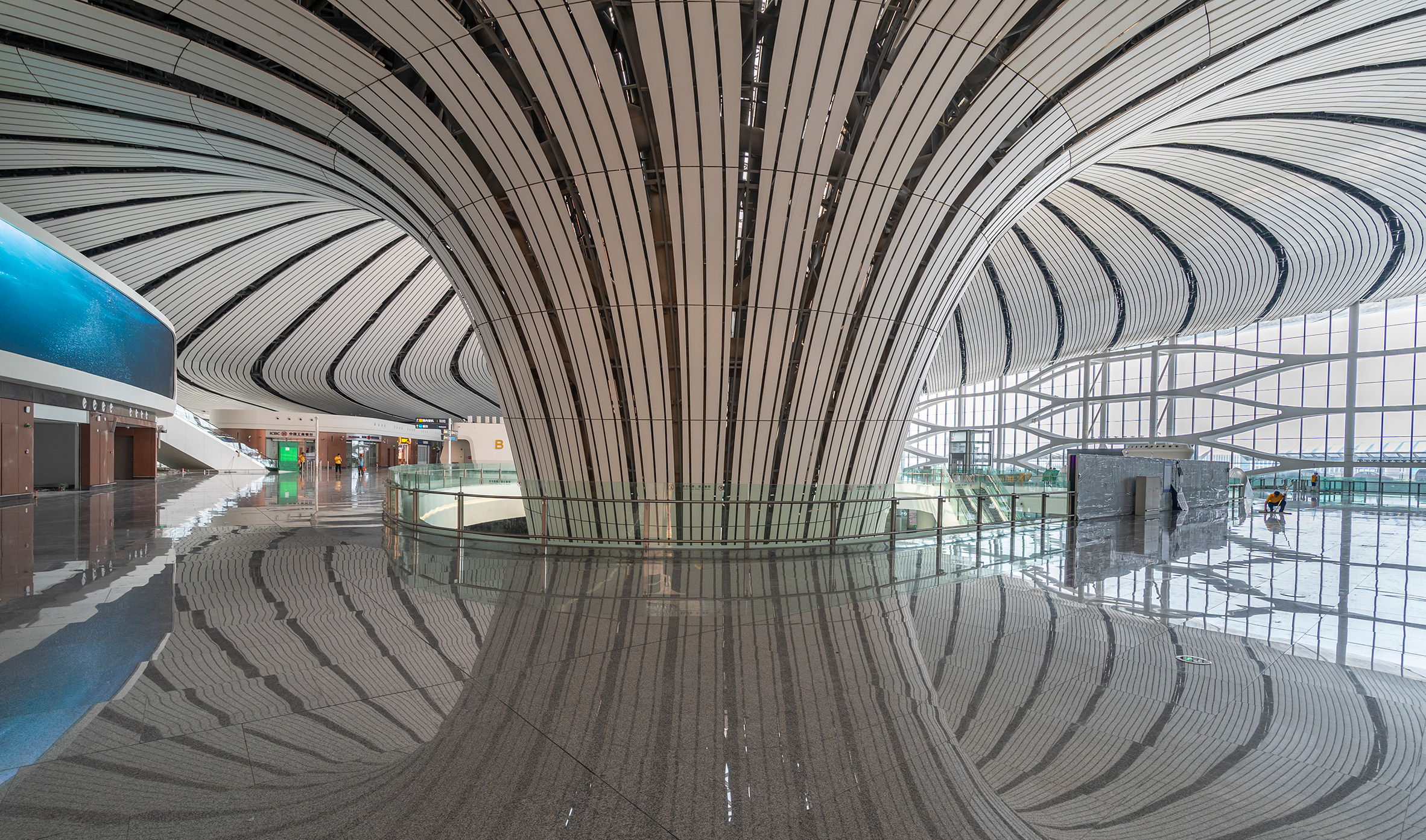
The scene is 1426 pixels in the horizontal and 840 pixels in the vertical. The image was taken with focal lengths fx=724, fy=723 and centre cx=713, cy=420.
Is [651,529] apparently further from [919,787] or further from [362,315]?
[362,315]

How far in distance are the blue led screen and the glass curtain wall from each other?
119ft

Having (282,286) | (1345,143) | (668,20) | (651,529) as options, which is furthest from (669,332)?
(282,286)

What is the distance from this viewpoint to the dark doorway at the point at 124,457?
23922mm

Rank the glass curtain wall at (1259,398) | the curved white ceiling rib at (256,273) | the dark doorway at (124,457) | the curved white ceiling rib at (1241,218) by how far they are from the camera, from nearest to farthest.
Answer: the curved white ceiling rib at (1241,218)
the curved white ceiling rib at (256,273)
the dark doorway at (124,457)
the glass curtain wall at (1259,398)

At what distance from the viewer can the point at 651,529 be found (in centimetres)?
846

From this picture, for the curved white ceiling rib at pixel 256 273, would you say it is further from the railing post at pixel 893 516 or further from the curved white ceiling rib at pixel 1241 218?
the curved white ceiling rib at pixel 1241 218

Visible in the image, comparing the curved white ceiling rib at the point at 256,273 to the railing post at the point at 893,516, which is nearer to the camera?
the railing post at the point at 893,516

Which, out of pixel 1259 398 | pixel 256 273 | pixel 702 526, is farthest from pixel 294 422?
pixel 1259 398

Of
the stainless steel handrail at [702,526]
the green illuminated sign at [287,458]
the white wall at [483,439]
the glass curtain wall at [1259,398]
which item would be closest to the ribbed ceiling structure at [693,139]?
the stainless steel handrail at [702,526]

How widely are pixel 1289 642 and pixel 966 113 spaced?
19.0 ft

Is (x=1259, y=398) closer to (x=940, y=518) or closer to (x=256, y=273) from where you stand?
(x=940, y=518)

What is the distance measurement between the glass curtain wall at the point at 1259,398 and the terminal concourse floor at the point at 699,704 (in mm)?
29391

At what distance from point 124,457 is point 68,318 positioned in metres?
11.9

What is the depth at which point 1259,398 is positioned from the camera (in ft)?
105
